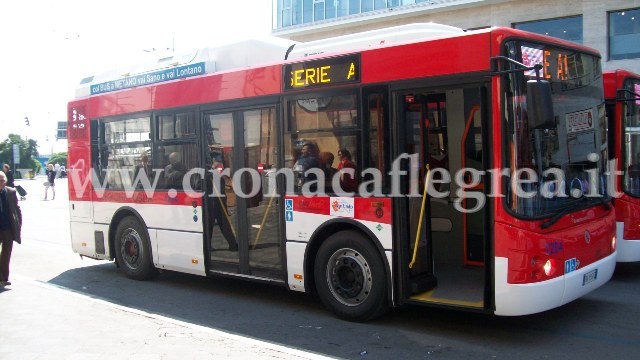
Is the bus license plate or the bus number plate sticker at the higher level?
the bus number plate sticker

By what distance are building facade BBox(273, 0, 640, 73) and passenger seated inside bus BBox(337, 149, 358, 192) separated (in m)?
17.8

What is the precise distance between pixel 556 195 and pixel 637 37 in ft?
64.7

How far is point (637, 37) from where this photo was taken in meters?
22.2

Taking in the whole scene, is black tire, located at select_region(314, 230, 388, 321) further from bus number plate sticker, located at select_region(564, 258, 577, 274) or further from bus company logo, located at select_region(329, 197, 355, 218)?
bus number plate sticker, located at select_region(564, 258, 577, 274)

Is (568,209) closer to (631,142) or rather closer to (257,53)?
(631,142)

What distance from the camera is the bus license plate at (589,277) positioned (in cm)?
601

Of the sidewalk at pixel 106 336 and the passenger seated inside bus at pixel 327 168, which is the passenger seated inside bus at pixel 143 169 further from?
the passenger seated inside bus at pixel 327 168

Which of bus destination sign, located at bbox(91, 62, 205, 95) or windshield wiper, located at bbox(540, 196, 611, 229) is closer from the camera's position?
windshield wiper, located at bbox(540, 196, 611, 229)

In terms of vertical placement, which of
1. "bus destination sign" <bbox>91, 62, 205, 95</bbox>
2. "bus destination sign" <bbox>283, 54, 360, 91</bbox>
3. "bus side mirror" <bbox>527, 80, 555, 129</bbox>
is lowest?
"bus side mirror" <bbox>527, 80, 555, 129</bbox>

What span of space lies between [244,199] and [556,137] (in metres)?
3.97

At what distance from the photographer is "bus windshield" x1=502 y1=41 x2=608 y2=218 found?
553cm

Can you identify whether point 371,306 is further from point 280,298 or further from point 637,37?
point 637,37

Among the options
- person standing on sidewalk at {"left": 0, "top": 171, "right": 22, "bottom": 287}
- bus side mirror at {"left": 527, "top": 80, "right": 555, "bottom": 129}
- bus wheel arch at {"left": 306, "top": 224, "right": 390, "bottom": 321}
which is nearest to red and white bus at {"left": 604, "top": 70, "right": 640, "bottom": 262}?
bus side mirror at {"left": 527, "top": 80, "right": 555, "bottom": 129}

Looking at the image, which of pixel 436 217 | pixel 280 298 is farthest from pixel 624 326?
pixel 280 298
